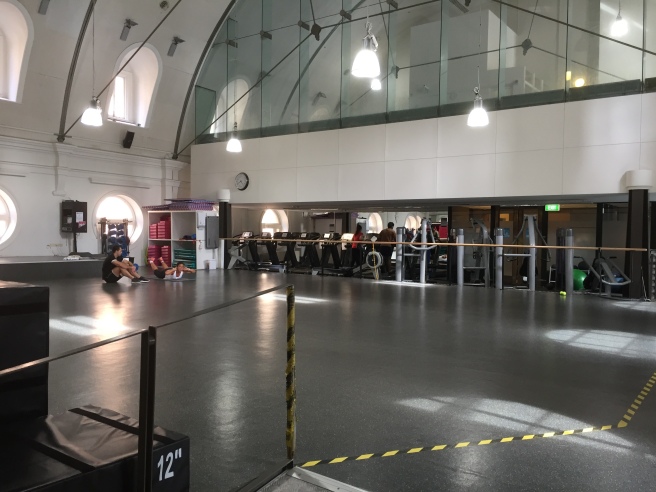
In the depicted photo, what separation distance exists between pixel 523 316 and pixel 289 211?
12.0m

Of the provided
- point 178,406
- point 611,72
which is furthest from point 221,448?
point 611,72

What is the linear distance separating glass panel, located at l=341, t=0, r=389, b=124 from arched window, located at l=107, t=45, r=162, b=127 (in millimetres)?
5457

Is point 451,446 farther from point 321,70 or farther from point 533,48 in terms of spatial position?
point 321,70

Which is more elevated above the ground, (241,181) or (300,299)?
(241,181)

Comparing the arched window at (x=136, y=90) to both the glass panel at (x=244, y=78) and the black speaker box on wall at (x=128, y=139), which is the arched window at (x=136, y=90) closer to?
the black speaker box on wall at (x=128, y=139)

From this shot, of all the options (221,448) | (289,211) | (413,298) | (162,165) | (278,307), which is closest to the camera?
(221,448)

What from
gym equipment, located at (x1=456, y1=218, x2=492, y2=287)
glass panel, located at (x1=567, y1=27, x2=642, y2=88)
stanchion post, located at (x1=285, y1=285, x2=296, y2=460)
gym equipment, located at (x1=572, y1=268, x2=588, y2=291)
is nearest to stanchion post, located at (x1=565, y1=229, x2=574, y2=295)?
gym equipment, located at (x1=572, y1=268, x2=588, y2=291)

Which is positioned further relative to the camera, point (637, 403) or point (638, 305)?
point (638, 305)

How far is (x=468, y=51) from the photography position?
37.9 feet

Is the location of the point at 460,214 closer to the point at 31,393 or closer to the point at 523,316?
the point at 523,316

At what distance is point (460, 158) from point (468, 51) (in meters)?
2.50

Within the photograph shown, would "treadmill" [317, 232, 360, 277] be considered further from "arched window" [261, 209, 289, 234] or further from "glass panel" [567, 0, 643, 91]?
"glass panel" [567, 0, 643, 91]

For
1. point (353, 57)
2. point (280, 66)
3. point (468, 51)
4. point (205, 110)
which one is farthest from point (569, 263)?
point (205, 110)

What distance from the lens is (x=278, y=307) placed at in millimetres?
7910
